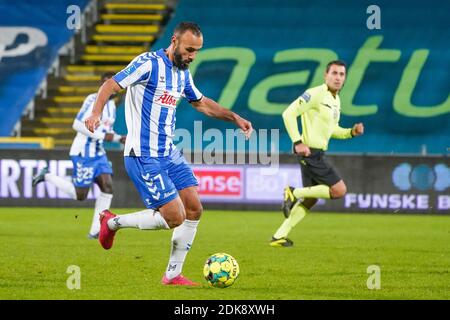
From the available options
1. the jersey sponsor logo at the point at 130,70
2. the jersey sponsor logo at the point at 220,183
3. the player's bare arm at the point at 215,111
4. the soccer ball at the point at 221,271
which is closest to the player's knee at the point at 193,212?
the soccer ball at the point at 221,271

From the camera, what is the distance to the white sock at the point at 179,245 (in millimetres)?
9227

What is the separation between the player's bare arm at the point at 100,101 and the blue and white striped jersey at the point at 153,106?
Result: 0.23 meters

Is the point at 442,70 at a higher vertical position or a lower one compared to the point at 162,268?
higher

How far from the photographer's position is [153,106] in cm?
→ 902

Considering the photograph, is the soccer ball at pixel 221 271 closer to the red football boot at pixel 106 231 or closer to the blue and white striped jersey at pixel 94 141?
the red football boot at pixel 106 231

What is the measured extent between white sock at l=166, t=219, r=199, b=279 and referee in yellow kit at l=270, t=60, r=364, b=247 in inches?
174

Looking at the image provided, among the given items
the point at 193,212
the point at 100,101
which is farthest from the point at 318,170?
the point at 100,101

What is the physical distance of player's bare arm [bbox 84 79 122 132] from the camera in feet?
27.5

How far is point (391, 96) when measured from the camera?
25.4m

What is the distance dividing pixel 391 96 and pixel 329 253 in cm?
1341

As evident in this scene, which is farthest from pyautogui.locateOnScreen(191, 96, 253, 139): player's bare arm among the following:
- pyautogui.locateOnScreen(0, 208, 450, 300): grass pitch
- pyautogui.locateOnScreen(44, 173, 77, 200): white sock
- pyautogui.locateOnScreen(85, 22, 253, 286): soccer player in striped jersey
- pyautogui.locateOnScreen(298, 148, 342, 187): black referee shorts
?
pyautogui.locateOnScreen(44, 173, 77, 200): white sock
